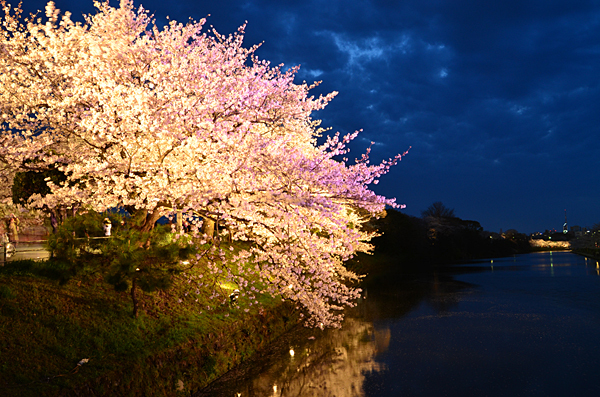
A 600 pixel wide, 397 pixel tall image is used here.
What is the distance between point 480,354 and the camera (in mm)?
12570

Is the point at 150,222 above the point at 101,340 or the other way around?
above

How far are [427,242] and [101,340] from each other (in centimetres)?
6692

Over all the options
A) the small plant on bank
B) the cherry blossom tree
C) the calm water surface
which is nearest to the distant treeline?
the calm water surface

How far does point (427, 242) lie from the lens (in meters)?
70.4

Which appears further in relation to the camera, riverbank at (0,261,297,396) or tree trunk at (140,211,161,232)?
tree trunk at (140,211,161,232)

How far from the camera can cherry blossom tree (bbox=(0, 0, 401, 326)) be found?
10.2 m

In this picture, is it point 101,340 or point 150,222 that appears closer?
point 101,340

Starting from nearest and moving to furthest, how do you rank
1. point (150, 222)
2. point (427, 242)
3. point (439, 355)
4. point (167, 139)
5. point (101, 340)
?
1. point (101, 340)
2. point (167, 139)
3. point (150, 222)
4. point (439, 355)
5. point (427, 242)

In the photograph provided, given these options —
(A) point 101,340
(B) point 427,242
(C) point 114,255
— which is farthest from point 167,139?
(B) point 427,242

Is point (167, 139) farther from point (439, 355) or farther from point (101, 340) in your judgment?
point (439, 355)

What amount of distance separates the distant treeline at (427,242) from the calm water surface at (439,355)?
20622mm

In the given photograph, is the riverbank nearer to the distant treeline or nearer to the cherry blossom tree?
the cherry blossom tree

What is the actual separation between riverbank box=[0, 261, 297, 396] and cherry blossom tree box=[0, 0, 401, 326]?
2.00m

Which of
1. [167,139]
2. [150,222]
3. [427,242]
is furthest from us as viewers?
[427,242]
